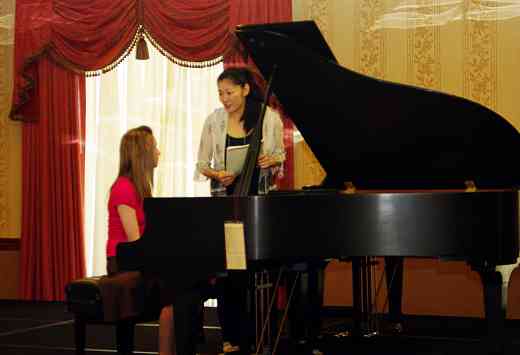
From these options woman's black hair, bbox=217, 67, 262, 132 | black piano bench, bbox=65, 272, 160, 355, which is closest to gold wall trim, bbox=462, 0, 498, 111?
woman's black hair, bbox=217, 67, 262, 132

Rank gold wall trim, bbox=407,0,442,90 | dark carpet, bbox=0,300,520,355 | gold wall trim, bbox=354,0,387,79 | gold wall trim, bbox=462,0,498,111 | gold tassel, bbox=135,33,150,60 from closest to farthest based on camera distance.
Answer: dark carpet, bbox=0,300,520,355 → gold wall trim, bbox=462,0,498,111 → gold wall trim, bbox=407,0,442,90 → gold wall trim, bbox=354,0,387,79 → gold tassel, bbox=135,33,150,60

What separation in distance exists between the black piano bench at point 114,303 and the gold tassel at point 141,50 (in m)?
3.21

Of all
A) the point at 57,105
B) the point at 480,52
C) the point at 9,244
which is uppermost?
the point at 480,52

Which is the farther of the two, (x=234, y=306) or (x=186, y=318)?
(x=234, y=306)

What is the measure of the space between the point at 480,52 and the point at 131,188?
3137 mm

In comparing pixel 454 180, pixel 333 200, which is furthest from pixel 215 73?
pixel 333 200

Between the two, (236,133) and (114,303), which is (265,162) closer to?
(236,133)

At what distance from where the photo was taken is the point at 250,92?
14.6 feet

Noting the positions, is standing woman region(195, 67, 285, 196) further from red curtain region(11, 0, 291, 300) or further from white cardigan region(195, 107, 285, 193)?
red curtain region(11, 0, 291, 300)

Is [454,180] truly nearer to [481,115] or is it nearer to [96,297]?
[481,115]

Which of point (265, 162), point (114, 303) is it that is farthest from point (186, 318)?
point (265, 162)

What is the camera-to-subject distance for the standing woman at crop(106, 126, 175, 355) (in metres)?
3.91

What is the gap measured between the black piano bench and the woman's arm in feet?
0.60

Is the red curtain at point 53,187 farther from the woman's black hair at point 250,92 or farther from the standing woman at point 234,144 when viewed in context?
the woman's black hair at point 250,92
